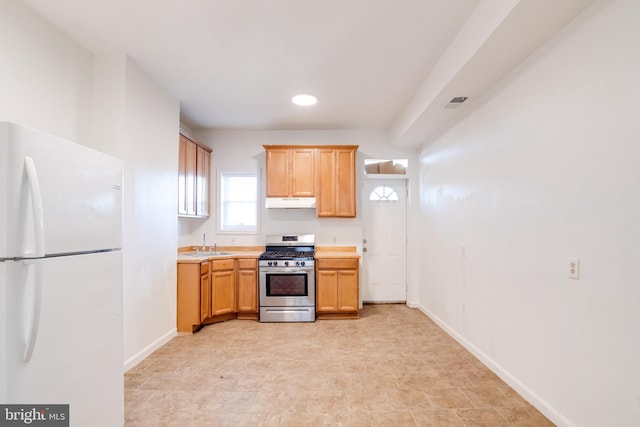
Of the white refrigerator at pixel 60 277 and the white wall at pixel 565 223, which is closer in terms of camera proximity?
the white refrigerator at pixel 60 277

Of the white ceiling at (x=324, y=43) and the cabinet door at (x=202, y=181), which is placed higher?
the white ceiling at (x=324, y=43)

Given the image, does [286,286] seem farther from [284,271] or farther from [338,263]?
[338,263]

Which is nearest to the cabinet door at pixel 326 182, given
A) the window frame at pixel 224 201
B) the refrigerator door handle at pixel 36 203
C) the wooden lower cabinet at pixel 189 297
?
the window frame at pixel 224 201

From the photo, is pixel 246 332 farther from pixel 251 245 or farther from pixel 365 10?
pixel 365 10

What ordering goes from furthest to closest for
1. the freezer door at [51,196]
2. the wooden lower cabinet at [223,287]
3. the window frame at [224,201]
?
1. the window frame at [224,201]
2. the wooden lower cabinet at [223,287]
3. the freezer door at [51,196]

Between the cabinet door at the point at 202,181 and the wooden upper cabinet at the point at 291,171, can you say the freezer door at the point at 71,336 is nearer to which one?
the cabinet door at the point at 202,181

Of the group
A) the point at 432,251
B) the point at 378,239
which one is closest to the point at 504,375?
the point at 432,251

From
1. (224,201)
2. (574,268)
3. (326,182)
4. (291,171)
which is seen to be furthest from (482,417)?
(224,201)

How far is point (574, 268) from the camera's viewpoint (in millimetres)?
1815

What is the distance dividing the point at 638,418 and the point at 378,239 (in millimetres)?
3537

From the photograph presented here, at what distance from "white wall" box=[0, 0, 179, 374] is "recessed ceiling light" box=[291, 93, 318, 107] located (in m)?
1.43

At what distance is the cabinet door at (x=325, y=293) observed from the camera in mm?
4156

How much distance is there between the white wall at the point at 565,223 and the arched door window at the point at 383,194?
190cm

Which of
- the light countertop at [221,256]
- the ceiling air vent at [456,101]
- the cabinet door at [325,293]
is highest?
the ceiling air vent at [456,101]
